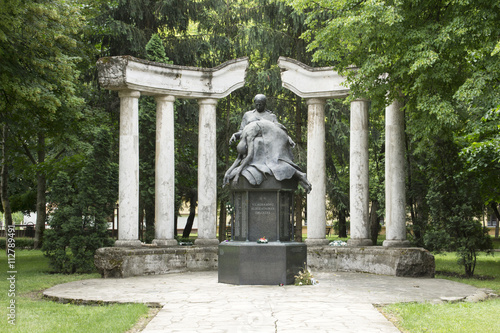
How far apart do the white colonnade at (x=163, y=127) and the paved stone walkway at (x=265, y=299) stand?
8.89ft

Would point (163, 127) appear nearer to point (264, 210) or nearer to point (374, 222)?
point (264, 210)

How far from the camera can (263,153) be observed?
51.3 ft

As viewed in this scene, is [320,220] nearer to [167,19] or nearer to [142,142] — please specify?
[142,142]

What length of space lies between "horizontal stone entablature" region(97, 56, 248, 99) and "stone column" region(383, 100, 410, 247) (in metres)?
5.92

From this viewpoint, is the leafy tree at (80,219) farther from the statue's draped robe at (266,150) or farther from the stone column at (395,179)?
the stone column at (395,179)

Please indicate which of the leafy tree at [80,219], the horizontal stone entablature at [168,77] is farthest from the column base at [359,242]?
the leafy tree at [80,219]

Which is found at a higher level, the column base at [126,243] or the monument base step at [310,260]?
the column base at [126,243]

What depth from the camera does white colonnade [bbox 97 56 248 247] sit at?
19.7 metres

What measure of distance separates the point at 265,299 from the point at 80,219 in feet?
32.8

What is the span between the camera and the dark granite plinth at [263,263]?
14719 mm

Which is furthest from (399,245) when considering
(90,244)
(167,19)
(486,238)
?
(167,19)

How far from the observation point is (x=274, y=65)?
31078 mm

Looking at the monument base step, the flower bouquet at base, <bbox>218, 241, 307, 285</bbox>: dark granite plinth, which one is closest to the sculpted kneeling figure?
the flower bouquet at base

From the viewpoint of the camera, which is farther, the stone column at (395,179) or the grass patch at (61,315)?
the stone column at (395,179)
